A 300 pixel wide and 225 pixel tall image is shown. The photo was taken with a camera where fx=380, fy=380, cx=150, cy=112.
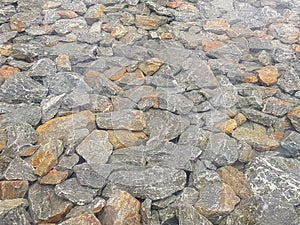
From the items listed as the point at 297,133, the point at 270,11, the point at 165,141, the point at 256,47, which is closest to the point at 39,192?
the point at 165,141

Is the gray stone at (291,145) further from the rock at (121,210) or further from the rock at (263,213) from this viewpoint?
the rock at (121,210)

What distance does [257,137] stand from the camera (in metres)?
1.79

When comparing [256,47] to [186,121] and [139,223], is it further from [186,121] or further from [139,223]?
[139,223]

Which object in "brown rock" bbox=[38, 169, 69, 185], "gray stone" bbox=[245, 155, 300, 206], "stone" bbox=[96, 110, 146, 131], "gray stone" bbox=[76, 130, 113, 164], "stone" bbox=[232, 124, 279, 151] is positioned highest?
"gray stone" bbox=[245, 155, 300, 206]

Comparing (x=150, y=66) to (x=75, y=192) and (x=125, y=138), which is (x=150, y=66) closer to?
(x=125, y=138)

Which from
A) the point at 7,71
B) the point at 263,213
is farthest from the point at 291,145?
the point at 7,71

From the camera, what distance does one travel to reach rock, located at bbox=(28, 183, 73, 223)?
1433 millimetres

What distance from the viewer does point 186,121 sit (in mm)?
1830

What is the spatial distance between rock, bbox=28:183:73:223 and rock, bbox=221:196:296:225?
24.2 inches

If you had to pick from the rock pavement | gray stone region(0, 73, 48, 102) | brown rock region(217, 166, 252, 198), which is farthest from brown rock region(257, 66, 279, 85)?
gray stone region(0, 73, 48, 102)

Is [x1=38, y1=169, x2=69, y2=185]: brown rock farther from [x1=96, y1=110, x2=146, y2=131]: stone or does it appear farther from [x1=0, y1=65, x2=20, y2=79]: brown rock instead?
[x1=0, y1=65, x2=20, y2=79]: brown rock

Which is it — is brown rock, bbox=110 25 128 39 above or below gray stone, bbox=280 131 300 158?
above

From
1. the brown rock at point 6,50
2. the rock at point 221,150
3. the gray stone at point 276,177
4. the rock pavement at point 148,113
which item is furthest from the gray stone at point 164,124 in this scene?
the brown rock at point 6,50

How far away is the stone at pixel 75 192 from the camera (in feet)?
4.82
